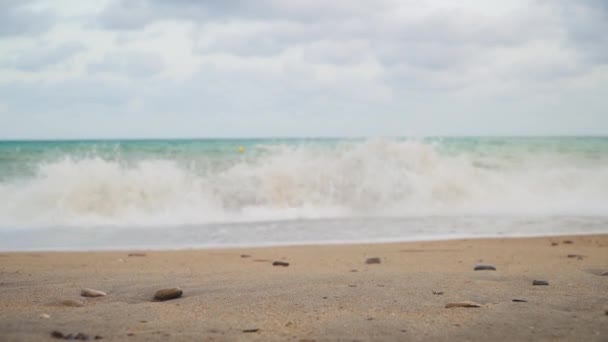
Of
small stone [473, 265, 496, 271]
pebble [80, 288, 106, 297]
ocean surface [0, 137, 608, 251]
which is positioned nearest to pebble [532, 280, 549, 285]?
small stone [473, 265, 496, 271]

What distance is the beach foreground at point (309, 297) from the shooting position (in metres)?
2.68

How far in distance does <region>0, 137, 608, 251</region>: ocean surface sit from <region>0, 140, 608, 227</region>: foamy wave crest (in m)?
0.03

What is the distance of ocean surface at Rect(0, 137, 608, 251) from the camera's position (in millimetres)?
8664

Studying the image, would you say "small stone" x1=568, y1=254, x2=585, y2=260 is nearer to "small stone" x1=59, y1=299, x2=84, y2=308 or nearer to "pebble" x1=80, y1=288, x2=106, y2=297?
"pebble" x1=80, y1=288, x2=106, y2=297

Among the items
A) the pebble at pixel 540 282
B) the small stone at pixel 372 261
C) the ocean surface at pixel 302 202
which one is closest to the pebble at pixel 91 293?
the small stone at pixel 372 261

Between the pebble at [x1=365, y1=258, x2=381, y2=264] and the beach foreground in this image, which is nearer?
the beach foreground

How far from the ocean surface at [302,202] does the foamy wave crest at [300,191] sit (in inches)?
1.1

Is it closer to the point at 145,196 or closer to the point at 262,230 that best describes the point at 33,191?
the point at 145,196

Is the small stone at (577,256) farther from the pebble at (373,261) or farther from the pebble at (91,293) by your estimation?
the pebble at (91,293)

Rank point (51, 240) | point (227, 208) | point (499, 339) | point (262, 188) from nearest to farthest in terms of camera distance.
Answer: point (499, 339)
point (51, 240)
point (227, 208)
point (262, 188)

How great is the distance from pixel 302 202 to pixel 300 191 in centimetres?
88

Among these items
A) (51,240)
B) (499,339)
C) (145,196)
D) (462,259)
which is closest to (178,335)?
(499,339)

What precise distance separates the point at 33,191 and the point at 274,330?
10797 millimetres

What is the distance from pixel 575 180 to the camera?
15977 millimetres
